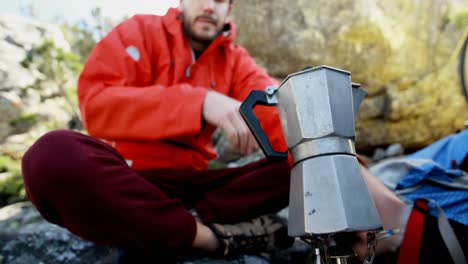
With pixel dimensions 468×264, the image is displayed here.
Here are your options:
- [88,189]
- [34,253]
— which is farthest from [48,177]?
[34,253]

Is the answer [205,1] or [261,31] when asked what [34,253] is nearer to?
[205,1]

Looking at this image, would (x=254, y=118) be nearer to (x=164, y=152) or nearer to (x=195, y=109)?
(x=195, y=109)

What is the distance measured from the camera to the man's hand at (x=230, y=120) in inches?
31.1

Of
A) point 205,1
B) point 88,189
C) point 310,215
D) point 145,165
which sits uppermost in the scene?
point 205,1

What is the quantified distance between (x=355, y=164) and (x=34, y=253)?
1175mm

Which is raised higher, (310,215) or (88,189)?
(310,215)

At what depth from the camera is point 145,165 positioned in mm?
1231

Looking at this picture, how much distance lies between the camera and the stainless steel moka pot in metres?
0.55

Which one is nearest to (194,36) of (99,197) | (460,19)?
(99,197)

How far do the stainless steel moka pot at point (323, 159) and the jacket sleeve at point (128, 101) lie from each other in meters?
0.36

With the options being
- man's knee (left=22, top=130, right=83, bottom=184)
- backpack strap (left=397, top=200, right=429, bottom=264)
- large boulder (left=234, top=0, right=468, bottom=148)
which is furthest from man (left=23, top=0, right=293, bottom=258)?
large boulder (left=234, top=0, right=468, bottom=148)

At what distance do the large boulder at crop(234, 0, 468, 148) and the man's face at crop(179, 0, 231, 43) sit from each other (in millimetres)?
2767

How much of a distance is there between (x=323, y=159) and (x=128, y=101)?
633 mm

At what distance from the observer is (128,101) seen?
979 millimetres
